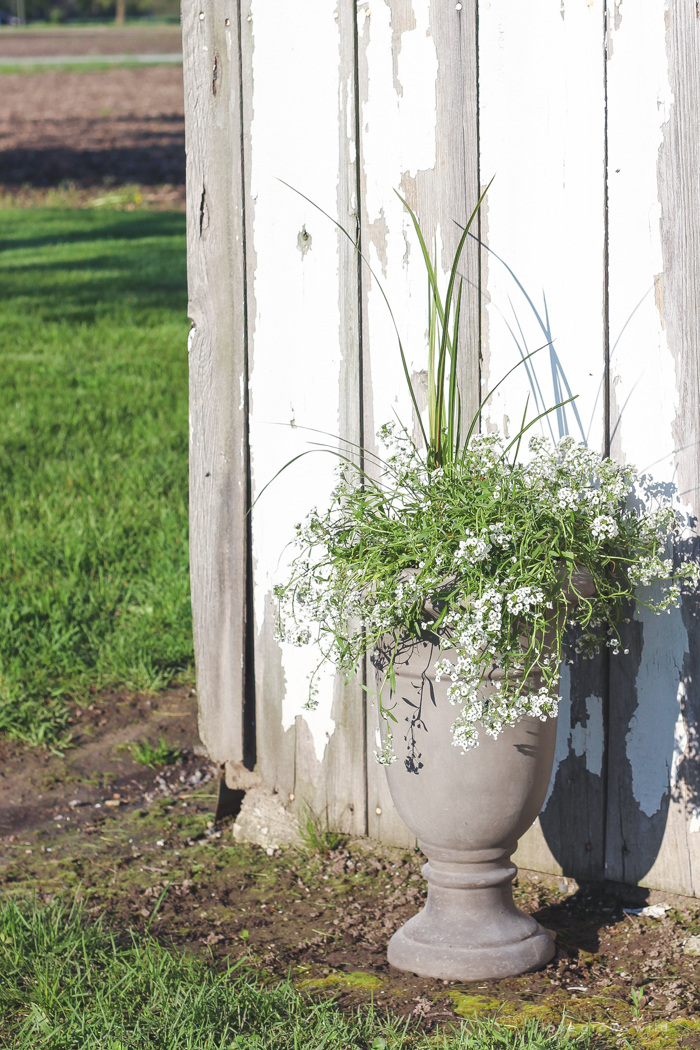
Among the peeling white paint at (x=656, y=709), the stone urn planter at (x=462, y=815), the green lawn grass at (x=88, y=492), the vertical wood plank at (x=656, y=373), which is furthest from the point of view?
the green lawn grass at (x=88, y=492)

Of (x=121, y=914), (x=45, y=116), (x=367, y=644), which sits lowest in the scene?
(x=121, y=914)

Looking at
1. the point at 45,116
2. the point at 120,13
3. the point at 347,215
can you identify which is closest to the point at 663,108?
the point at 347,215

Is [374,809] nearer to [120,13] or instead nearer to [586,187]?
[586,187]

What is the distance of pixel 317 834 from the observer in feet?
9.51

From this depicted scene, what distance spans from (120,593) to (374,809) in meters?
1.70

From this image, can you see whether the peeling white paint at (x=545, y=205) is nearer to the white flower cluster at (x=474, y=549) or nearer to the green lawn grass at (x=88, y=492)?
the white flower cluster at (x=474, y=549)

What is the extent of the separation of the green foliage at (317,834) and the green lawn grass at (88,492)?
3.34 feet

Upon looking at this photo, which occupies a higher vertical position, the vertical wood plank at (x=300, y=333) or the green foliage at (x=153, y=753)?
the vertical wood plank at (x=300, y=333)

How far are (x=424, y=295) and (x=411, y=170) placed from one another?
0.97ft

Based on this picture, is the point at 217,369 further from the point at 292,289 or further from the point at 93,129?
the point at 93,129

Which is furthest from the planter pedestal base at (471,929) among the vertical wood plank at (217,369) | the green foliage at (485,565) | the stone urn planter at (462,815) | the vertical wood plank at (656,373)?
the vertical wood plank at (217,369)

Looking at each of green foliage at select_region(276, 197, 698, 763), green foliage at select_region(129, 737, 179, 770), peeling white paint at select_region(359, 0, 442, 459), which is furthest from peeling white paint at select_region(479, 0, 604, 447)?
green foliage at select_region(129, 737, 179, 770)

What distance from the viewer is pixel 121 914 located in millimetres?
2586

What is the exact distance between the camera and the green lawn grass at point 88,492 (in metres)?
3.82
